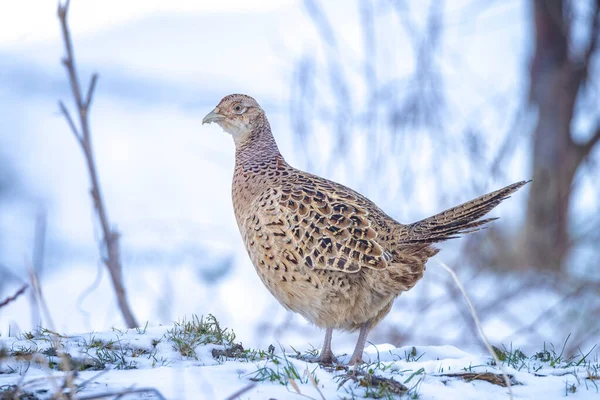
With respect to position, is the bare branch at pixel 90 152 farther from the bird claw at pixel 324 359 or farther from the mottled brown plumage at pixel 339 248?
the bird claw at pixel 324 359

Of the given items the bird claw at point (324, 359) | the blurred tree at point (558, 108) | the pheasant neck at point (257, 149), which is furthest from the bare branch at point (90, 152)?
the blurred tree at point (558, 108)

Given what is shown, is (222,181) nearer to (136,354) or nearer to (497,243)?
(497,243)

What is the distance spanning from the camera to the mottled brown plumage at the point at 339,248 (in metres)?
4.35

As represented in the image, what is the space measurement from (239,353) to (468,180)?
5331mm

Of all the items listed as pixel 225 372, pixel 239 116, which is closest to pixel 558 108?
pixel 239 116

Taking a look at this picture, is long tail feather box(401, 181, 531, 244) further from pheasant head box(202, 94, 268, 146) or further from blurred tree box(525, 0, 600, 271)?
blurred tree box(525, 0, 600, 271)

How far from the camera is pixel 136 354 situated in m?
4.02

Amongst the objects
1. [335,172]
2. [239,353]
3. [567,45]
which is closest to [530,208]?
[567,45]

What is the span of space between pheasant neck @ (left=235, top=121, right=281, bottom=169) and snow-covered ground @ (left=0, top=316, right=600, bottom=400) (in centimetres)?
132

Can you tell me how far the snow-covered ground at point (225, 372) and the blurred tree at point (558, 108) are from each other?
6859 millimetres

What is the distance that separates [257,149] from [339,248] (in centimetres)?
131

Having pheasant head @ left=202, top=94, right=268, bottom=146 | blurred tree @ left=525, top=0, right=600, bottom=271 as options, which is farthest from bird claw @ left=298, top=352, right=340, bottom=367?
blurred tree @ left=525, top=0, right=600, bottom=271

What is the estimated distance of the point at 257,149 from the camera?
5418 millimetres

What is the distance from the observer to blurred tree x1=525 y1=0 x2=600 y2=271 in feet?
36.2
